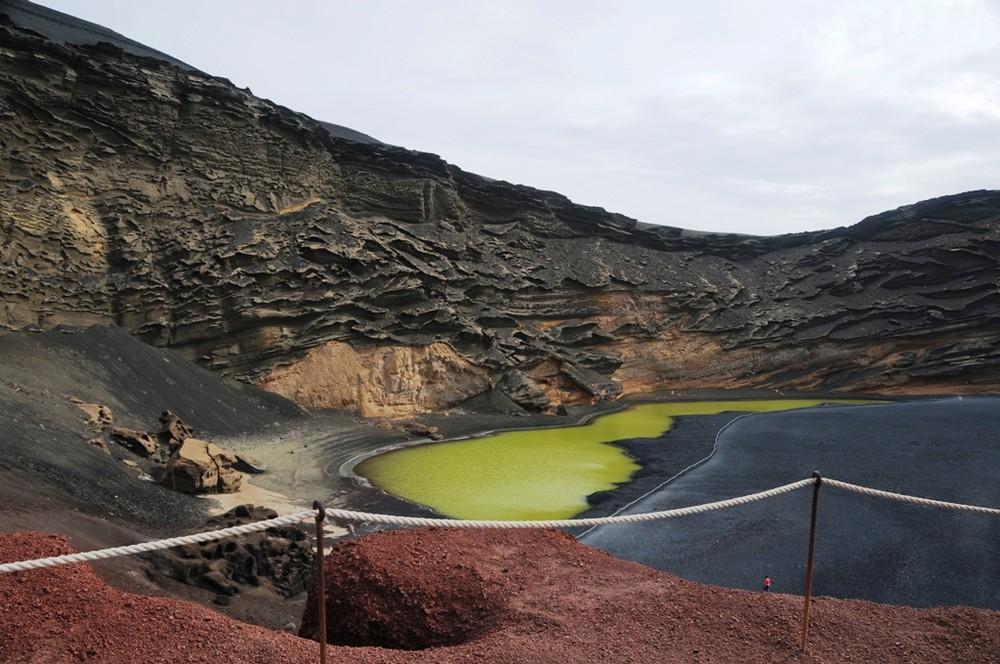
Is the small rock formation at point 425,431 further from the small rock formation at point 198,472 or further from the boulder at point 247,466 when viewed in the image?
the small rock formation at point 198,472

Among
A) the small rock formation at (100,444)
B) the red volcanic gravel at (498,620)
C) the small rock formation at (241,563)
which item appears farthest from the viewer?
the small rock formation at (100,444)

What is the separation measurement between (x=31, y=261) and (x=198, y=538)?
77.1 feet

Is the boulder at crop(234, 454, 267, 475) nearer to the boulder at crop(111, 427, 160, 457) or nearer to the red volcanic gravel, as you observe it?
the boulder at crop(111, 427, 160, 457)

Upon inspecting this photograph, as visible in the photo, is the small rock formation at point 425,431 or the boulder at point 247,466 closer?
the boulder at point 247,466

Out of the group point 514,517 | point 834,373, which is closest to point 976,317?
point 834,373

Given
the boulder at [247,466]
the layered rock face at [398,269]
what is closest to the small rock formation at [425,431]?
the layered rock face at [398,269]

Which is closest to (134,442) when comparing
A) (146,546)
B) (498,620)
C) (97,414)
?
(97,414)

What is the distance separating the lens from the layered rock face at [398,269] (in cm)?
2400

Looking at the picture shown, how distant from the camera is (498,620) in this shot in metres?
4.92

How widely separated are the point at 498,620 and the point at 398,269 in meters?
25.4

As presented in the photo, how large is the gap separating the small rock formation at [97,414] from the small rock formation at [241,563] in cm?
778

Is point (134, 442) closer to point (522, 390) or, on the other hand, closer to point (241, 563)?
point (241, 563)

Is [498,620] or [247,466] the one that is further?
[247,466]

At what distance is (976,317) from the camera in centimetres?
3581
